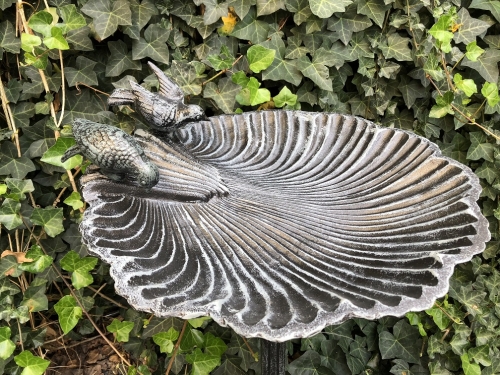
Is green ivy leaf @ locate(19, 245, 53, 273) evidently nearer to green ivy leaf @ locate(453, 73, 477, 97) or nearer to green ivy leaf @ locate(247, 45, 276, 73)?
green ivy leaf @ locate(247, 45, 276, 73)

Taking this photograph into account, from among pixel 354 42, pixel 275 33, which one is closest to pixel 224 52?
pixel 275 33

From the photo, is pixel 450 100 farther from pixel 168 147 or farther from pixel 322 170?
pixel 168 147

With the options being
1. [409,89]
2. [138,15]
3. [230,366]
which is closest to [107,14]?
[138,15]

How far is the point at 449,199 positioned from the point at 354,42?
937mm

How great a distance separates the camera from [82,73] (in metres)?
1.71

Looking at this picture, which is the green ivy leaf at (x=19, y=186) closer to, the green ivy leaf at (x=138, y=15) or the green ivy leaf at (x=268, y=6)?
the green ivy leaf at (x=138, y=15)

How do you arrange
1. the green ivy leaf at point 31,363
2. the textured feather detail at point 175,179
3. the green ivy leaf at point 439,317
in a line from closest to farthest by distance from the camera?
the textured feather detail at point 175,179, the green ivy leaf at point 31,363, the green ivy leaf at point 439,317

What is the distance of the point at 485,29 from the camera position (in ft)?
6.15

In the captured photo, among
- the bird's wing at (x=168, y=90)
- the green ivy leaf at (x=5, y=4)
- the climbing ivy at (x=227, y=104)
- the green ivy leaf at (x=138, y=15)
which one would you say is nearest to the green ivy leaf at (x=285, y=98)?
the climbing ivy at (x=227, y=104)

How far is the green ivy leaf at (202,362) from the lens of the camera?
5.57ft

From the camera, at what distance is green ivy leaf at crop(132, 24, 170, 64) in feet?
5.56

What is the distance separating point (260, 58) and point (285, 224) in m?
0.78

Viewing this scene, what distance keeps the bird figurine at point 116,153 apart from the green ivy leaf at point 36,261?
700mm

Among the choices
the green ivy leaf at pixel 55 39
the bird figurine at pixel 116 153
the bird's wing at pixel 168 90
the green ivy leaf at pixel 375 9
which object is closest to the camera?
the bird figurine at pixel 116 153
